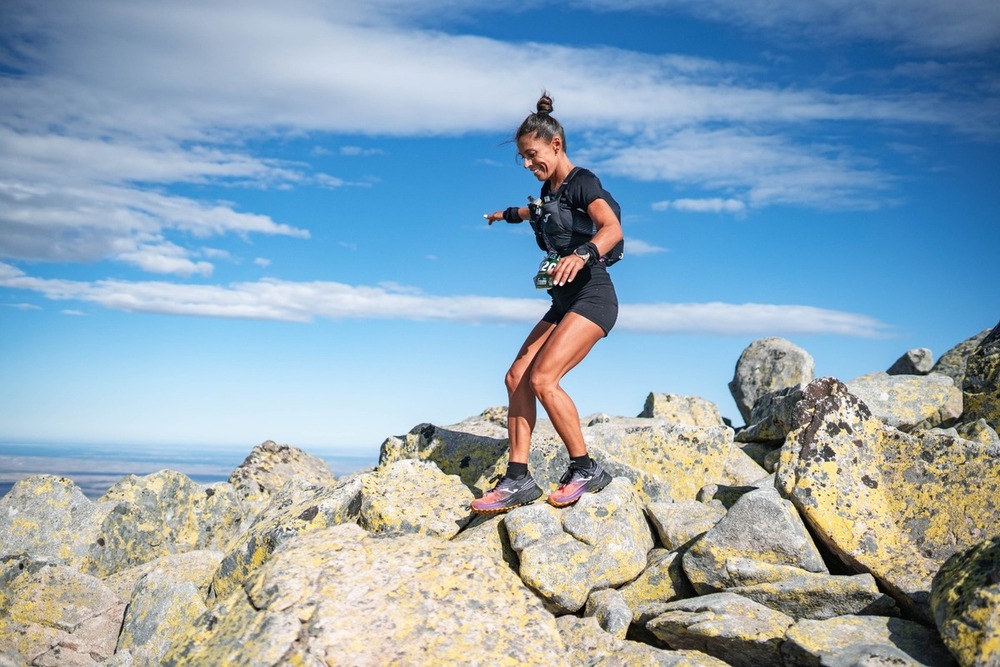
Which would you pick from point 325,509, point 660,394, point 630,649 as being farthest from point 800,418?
point 660,394

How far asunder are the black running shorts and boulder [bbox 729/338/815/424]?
42.8ft

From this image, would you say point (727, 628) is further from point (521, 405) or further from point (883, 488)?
point (521, 405)

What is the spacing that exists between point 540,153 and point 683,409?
32.7 ft

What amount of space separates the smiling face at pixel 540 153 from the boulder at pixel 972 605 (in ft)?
20.6

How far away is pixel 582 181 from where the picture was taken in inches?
417

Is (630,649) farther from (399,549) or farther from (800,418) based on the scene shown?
(800,418)

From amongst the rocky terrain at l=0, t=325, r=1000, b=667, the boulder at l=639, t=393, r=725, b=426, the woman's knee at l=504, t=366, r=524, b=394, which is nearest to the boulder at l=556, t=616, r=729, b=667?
the rocky terrain at l=0, t=325, r=1000, b=667

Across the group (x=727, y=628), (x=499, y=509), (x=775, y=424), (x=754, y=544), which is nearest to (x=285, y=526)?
(x=499, y=509)

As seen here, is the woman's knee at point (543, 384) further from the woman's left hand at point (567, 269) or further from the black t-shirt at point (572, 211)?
the black t-shirt at point (572, 211)

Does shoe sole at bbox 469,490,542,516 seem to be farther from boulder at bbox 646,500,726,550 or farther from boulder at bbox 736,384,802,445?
boulder at bbox 736,384,802,445

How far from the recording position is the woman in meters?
10.4

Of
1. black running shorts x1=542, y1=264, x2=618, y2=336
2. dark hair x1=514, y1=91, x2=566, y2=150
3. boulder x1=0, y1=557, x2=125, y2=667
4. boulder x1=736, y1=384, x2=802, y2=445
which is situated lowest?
boulder x1=0, y1=557, x2=125, y2=667

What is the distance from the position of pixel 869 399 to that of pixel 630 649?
8.83m

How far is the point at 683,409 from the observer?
19141mm
